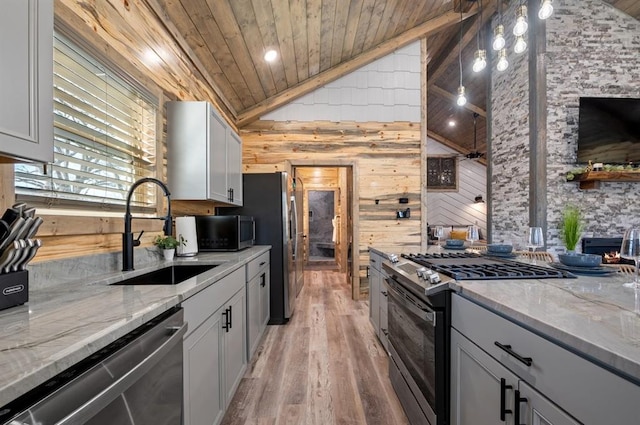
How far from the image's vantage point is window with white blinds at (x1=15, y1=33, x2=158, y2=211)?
4.41 feet

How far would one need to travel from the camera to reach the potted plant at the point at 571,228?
3.74m

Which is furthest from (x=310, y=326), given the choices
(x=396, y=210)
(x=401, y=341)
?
(x=396, y=210)

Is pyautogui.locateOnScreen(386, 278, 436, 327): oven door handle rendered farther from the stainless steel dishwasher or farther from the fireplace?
the fireplace

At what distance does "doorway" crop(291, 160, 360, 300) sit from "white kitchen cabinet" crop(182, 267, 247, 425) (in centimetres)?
272

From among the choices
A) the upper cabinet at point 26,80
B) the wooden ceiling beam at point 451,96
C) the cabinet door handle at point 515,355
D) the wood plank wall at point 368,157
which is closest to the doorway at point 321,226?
the wooden ceiling beam at point 451,96

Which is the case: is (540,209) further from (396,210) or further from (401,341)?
(401,341)

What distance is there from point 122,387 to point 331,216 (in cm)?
901

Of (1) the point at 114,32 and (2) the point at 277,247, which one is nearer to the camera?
(1) the point at 114,32

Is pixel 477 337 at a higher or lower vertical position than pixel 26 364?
lower

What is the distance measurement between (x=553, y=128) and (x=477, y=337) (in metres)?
4.09

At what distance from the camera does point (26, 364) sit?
1.84 ft

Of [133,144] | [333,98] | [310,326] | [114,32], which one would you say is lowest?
[310,326]

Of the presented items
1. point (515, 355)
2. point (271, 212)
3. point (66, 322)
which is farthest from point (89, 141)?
point (271, 212)

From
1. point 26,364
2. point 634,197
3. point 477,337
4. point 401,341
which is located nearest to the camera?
point 26,364
